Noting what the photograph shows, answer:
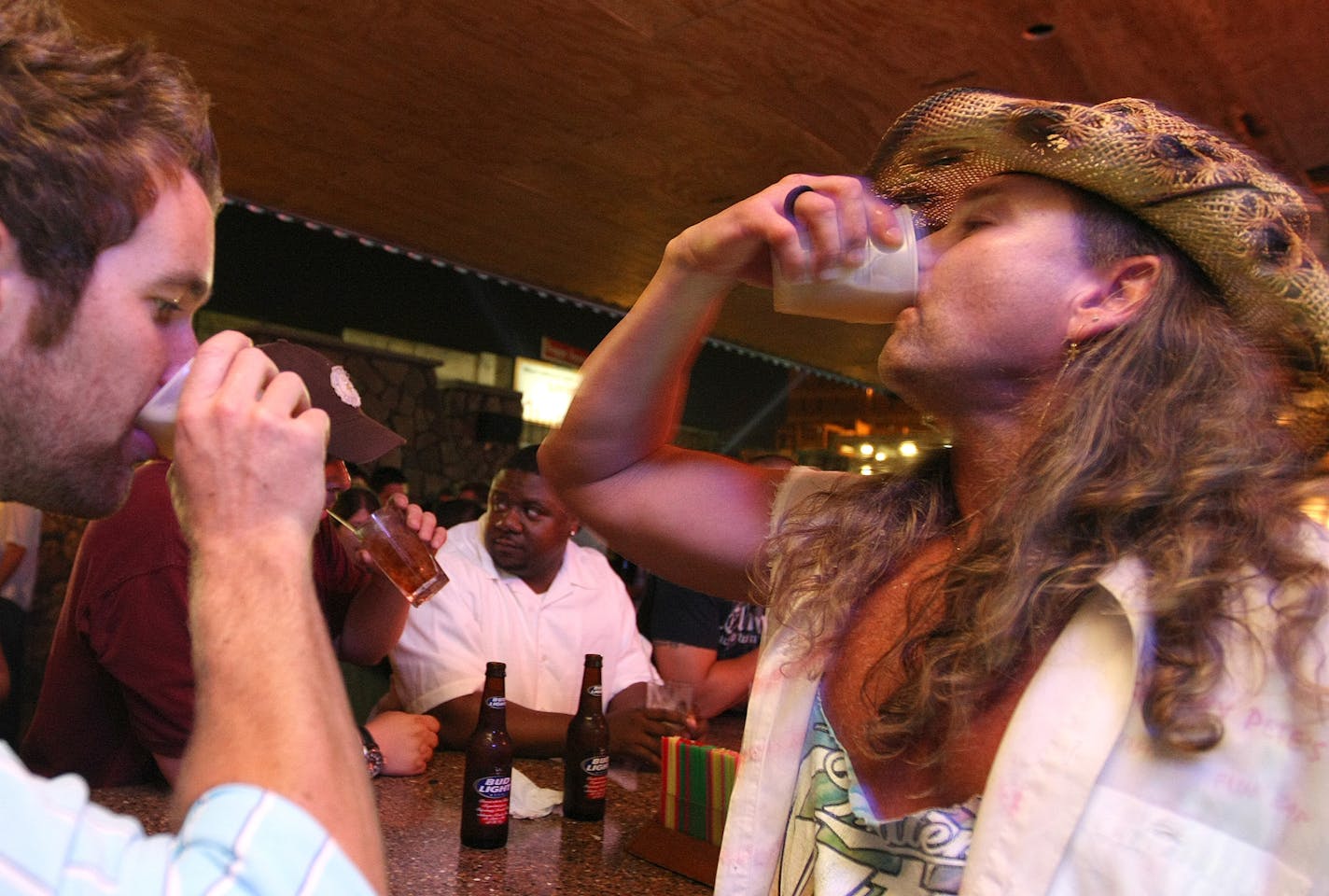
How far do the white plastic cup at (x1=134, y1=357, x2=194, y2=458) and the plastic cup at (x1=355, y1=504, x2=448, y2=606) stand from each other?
2.52ft

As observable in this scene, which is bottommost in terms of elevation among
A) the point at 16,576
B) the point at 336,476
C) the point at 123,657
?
the point at 16,576

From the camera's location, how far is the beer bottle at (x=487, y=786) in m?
1.66

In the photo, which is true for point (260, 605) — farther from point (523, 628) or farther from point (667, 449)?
point (523, 628)

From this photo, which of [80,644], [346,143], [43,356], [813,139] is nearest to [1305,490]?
[43,356]

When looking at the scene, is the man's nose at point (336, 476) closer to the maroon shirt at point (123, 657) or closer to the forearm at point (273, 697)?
the maroon shirt at point (123, 657)

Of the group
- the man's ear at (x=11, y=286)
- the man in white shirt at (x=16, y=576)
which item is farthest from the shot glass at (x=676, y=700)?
the man in white shirt at (x=16, y=576)

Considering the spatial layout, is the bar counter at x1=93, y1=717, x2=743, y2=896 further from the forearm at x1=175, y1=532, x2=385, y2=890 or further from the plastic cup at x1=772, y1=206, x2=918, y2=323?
the plastic cup at x1=772, y1=206, x2=918, y2=323


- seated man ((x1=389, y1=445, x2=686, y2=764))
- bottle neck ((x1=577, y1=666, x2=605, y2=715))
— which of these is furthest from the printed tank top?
seated man ((x1=389, y1=445, x2=686, y2=764))

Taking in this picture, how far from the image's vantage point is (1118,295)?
4.09ft

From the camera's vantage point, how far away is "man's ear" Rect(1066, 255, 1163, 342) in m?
1.24

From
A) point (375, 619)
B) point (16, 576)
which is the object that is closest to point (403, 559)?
point (375, 619)

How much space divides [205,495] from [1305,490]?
110 centimetres

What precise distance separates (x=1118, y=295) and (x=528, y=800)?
1339mm

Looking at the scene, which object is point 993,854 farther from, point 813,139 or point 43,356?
point 813,139
